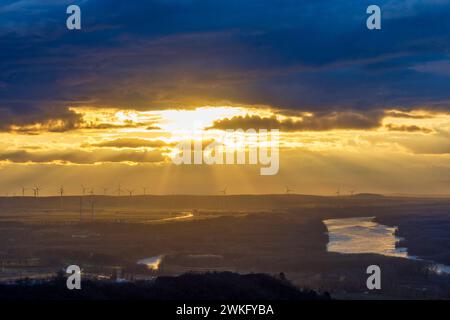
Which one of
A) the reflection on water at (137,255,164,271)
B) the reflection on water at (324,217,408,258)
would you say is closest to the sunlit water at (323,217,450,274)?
the reflection on water at (324,217,408,258)

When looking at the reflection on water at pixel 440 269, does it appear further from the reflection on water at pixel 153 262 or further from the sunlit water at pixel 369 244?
the reflection on water at pixel 153 262

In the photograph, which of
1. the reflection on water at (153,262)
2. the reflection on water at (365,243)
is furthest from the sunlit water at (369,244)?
the reflection on water at (153,262)

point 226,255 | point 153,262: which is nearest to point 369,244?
point 226,255

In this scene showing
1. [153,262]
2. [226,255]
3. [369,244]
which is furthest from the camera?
[369,244]

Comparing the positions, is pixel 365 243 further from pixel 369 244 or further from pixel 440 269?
pixel 440 269

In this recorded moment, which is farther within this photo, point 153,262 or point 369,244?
point 369,244

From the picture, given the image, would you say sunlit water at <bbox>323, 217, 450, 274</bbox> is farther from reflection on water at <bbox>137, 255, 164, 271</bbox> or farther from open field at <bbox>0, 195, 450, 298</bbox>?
reflection on water at <bbox>137, 255, 164, 271</bbox>

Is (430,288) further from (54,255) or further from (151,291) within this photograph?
(54,255)
